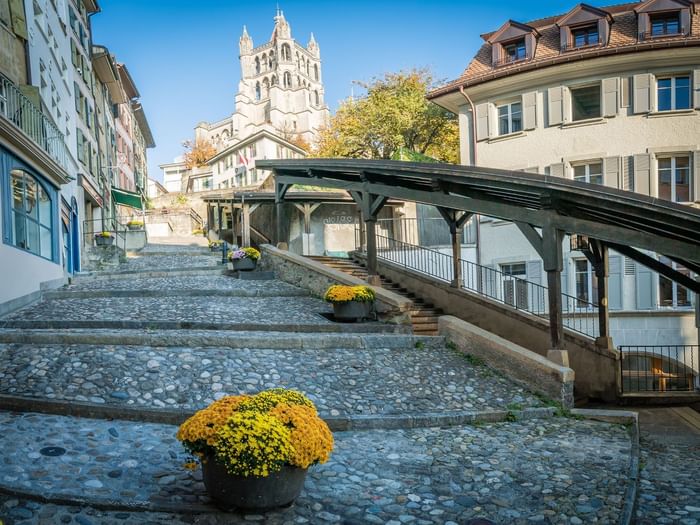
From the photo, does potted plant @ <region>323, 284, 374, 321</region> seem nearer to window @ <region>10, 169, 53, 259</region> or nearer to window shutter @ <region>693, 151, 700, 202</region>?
window @ <region>10, 169, 53, 259</region>

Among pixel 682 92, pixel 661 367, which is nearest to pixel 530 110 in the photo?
pixel 682 92

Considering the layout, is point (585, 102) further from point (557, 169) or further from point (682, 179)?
point (682, 179)

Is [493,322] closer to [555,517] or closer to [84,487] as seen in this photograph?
[555,517]

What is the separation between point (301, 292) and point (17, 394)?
9748 mm

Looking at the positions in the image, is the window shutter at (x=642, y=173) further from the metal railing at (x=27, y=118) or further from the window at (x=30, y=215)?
the window at (x=30, y=215)

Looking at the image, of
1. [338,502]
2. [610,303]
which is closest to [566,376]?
[338,502]

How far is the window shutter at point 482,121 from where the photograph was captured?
71.9 feet

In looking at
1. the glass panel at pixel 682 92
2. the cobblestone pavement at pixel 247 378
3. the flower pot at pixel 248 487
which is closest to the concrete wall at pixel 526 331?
the cobblestone pavement at pixel 247 378

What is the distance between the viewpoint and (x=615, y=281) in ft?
63.4

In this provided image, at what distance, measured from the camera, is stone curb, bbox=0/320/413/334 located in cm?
1165

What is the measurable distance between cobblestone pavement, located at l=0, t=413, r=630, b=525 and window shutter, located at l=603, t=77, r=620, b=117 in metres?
14.4

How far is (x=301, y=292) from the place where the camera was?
1695cm

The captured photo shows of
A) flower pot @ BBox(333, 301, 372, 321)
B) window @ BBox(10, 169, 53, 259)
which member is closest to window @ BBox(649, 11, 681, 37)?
flower pot @ BBox(333, 301, 372, 321)

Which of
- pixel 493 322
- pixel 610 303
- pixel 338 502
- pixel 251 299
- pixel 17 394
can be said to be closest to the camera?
pixel 338 502
